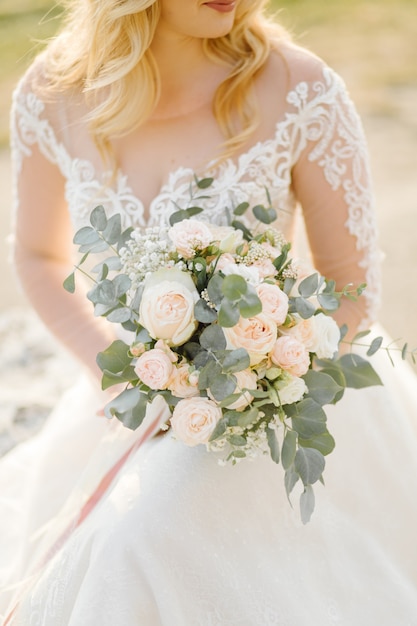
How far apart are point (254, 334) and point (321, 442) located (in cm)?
30

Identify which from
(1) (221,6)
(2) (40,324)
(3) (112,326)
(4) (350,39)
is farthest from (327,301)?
(4) (350,39)

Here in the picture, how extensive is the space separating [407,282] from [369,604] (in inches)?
99.9

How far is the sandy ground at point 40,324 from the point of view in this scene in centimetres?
354

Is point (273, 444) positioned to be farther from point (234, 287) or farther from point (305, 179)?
point (305, 179)

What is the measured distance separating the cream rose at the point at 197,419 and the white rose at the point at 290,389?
4.9 inches

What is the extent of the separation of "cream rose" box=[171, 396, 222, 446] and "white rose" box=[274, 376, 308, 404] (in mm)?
125

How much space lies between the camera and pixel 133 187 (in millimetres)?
2311

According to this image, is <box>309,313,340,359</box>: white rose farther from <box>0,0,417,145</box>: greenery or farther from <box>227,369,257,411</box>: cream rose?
<box>0,0,417,145</box>: greenery

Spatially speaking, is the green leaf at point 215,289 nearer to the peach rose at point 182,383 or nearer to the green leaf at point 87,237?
the peach rose at point 182,383

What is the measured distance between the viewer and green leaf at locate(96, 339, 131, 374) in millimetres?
1730

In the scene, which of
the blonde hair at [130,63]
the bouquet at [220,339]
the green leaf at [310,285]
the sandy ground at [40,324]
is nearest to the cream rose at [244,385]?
the bouquet at [220,339]

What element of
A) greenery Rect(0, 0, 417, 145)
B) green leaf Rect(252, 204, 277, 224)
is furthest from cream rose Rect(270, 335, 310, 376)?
greenery Rect(0, 0, 417, 145)

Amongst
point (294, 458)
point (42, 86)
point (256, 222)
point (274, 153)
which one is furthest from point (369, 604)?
point (42, 86)

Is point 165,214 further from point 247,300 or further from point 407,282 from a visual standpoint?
point 407,282
